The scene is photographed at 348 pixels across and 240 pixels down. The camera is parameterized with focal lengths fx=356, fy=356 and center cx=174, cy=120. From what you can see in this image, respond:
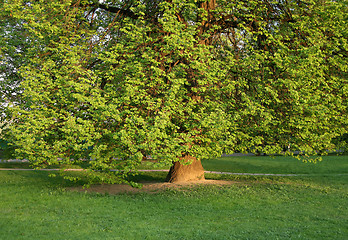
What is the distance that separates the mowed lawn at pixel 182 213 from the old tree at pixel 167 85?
1.54 meters

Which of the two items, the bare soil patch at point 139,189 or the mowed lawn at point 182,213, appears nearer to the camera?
the mowed lawn at point 182,213

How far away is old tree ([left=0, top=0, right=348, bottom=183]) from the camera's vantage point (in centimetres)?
1190

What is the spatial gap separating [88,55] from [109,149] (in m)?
3.70

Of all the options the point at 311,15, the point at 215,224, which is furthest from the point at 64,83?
the point at 311,15

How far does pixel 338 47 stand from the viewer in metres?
14.8

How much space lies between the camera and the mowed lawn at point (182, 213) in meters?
9.15

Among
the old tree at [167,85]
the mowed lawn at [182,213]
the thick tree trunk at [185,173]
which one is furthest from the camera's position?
the thick tree trunk at [185,173]

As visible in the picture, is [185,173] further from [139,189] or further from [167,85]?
[167,85]

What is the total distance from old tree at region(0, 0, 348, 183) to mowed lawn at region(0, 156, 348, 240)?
1539 mm

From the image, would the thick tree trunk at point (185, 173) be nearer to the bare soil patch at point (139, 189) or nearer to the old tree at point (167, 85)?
the bare soil patch at point (139, 189)

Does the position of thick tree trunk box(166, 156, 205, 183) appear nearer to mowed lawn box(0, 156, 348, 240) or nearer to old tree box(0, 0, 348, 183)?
mowed lawn box(0, 156, 348, 240)

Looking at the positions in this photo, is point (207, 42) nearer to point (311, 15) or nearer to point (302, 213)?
point (311, 15)

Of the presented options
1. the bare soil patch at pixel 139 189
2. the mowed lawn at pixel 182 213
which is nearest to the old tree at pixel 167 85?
the mowed lawn at pixel 182 213

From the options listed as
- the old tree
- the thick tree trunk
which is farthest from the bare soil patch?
the old tree
